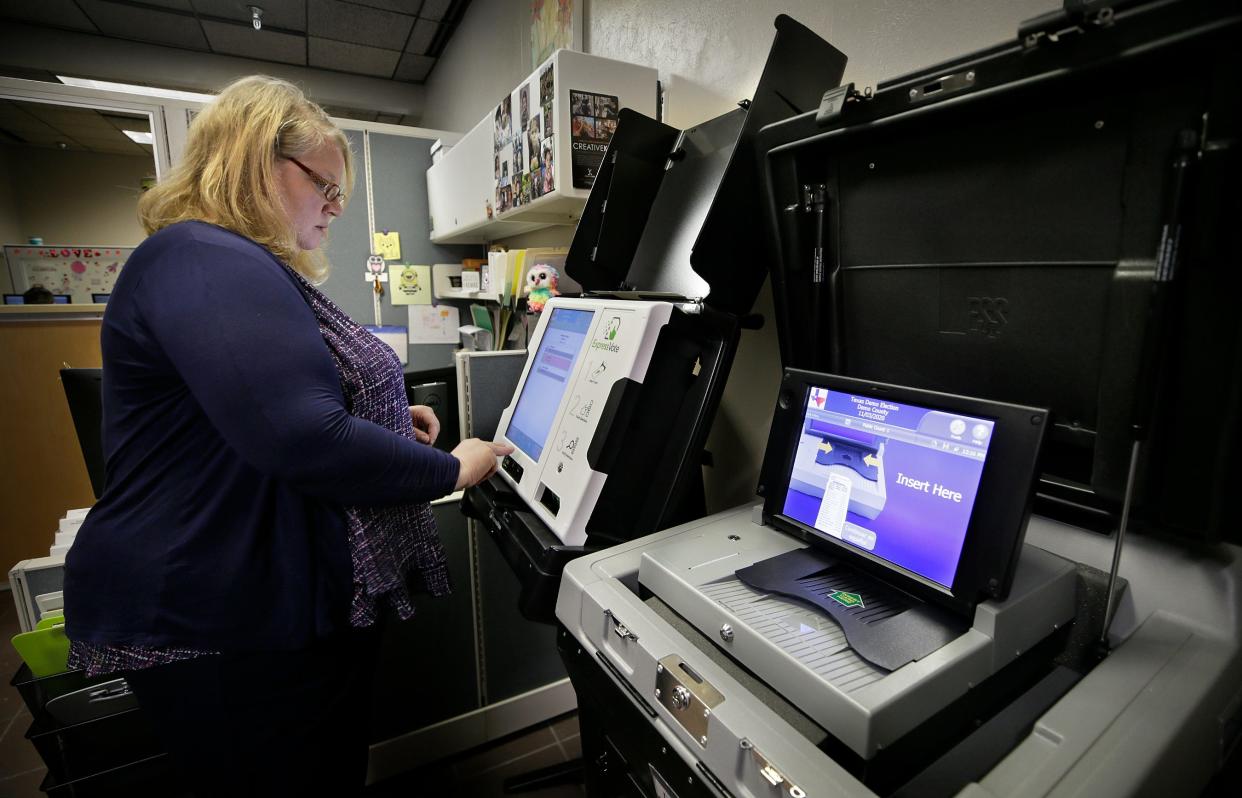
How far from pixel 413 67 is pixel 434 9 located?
47.9 inches

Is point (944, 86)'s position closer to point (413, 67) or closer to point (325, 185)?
point (325, 185)

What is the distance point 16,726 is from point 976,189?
3.05 meters

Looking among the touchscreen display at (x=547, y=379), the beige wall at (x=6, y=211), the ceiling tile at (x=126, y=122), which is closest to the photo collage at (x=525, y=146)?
the touchscreen display at (x=547, y=379)

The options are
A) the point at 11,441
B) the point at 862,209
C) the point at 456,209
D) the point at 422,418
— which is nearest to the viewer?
the point at 862,209

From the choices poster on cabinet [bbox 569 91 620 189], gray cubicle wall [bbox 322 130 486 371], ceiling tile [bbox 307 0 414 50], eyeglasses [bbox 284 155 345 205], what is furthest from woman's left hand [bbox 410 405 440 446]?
ceiling tile [bbox 307 0 414 50]

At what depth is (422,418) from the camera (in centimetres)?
132

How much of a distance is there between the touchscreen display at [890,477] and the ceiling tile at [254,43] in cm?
483

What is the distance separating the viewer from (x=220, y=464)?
2.69ft

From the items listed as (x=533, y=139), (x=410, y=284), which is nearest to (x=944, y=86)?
(x=533, y=139)

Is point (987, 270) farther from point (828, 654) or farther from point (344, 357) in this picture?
point (344, 357)

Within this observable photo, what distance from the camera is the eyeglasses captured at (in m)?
0.91

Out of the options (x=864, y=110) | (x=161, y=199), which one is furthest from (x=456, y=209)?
(x=864, y=110)

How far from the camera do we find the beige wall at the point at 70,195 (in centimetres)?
604

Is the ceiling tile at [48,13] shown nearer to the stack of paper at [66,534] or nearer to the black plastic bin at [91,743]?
the stack of paper at [66,534]
